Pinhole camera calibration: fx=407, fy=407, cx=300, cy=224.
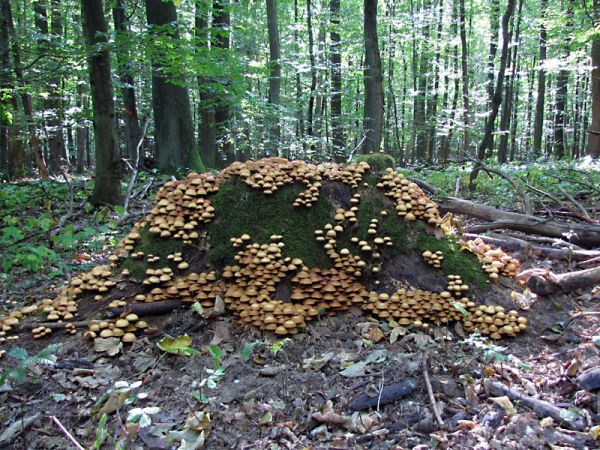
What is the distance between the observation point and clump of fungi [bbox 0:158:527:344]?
12.4ft

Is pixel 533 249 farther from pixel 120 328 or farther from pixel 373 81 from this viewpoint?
pixel 373 81

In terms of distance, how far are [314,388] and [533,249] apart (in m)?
4.16

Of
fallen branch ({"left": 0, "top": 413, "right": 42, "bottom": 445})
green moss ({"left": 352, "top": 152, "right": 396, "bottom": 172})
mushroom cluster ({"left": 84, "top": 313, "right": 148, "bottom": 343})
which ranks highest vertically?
green moss ({"left": 352, "top": 152, "right": 396, "bottom": 172})

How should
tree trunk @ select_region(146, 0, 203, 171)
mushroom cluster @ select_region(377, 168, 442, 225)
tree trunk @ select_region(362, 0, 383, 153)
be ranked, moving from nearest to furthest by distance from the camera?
mushroom cluster @ select_region(377, 168, 442, 225), tree trunk @ select_region(362, 0, 383, 153), tree trunk @ select_region(146, 0, 203, 171)

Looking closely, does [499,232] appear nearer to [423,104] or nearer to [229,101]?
[229,101]

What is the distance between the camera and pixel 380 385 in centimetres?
301

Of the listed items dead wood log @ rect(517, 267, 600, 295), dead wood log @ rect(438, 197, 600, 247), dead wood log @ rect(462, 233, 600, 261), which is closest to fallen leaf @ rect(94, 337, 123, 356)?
dead wood log @ rect(517, 267, 600, 295)

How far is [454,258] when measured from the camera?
4250 millimetres

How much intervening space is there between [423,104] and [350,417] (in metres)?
30.3

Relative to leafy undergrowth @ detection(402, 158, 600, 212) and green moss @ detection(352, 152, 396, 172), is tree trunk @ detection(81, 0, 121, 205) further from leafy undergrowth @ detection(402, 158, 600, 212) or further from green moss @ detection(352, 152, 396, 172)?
leafy undergrowth @ detection(402, 158, 600, 212)

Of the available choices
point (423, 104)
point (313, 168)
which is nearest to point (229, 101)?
point (313, 168)

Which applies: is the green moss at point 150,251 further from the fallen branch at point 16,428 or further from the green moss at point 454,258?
the green moss at point 454,258

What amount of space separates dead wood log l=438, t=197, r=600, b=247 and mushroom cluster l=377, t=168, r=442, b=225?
2173 mm

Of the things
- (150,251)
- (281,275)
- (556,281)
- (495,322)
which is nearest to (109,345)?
(150,251)
